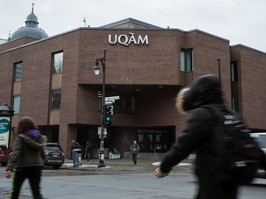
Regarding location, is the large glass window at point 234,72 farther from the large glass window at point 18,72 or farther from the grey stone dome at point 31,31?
the grey stone dome at point 31,31

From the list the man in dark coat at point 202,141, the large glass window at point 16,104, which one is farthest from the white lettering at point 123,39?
the man in dark coat at point 202,141

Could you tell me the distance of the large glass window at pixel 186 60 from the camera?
3512 cm

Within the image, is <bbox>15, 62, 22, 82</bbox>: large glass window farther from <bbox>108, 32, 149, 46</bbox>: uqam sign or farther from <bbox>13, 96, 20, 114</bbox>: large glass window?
<bbox>108, 32, 149, 46</bbox>: uqam sign

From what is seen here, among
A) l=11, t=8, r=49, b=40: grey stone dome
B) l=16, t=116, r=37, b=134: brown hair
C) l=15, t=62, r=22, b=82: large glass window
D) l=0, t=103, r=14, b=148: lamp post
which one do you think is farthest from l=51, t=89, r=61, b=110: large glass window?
l=11, t=8, r=49, b=40: grey stone dome

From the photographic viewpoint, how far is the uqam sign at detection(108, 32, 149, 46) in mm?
34750

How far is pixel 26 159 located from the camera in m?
6.31

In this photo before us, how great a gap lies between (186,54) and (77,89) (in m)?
10.1

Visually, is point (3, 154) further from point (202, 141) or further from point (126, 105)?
point (202, 141)

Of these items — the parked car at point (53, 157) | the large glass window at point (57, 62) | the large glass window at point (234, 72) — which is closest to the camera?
the parked car at point (53, 157)

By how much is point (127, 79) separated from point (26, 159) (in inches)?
1099

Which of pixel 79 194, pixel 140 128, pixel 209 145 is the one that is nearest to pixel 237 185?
pixel 209 145

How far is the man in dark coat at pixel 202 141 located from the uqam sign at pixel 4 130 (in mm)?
23966

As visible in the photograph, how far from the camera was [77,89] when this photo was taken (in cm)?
3456

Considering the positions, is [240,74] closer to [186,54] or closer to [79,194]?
[186,54]
